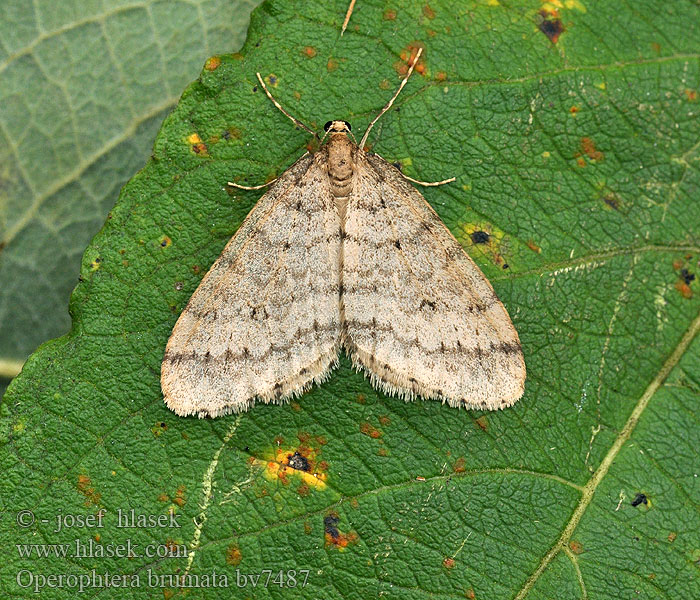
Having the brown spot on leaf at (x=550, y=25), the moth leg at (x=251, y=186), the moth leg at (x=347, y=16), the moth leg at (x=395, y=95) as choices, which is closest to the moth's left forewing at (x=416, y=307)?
the moth leg at (x=395, y=95)

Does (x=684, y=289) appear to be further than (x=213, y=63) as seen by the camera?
Yes

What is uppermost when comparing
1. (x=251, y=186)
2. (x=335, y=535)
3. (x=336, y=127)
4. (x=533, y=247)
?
(x=336, y=127)

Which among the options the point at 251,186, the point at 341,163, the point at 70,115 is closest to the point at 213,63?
the point at 251,186

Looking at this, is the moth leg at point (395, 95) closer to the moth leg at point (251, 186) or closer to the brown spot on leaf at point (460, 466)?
the moth leg at point (251, 186)

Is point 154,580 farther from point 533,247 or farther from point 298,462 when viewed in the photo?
point 533,247

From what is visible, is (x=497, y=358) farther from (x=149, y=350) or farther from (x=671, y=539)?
(x=149, y=350)
